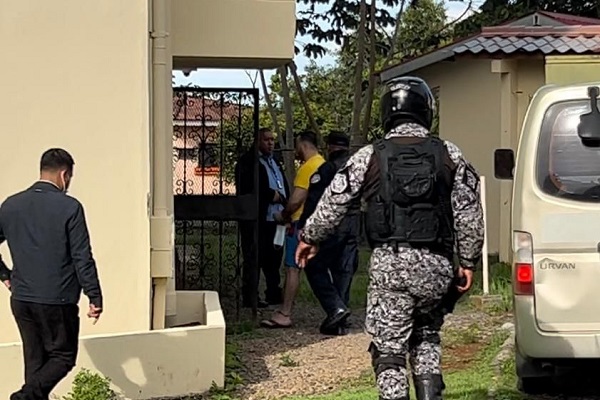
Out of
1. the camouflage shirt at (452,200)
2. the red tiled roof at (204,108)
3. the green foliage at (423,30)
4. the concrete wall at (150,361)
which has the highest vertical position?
the green foliage at (423,30)

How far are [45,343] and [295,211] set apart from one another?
4073 millimetres

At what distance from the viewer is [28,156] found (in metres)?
7.00

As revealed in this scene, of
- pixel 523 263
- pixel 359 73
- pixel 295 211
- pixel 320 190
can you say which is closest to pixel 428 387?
pixel 523 263

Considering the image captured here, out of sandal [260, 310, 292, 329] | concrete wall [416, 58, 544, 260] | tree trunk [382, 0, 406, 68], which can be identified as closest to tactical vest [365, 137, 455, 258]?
sandal [260, 310, 292, 329]

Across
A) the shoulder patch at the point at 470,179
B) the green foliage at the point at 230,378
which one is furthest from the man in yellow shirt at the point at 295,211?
the shoulder patch at the point at 470,179

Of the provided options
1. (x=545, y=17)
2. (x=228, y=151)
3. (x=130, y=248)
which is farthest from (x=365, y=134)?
(x=130, y=248)

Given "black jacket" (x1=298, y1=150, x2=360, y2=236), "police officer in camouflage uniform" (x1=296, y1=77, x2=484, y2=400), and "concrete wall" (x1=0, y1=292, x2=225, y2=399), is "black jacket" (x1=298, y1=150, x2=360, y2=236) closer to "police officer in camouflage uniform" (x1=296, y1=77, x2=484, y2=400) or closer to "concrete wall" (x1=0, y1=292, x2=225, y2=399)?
"concrete wall" (x1=0, y1=292, x2=225, y2=399)

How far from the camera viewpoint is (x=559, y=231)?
623 centimetres

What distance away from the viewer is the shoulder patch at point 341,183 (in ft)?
16.8

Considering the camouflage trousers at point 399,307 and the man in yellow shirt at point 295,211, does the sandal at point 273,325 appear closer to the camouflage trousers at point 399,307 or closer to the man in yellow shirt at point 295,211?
the man in yellow shirt at point 295,211

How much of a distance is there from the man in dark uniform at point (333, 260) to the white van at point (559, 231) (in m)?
3.08

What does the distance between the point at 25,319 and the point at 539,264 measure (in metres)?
2.87

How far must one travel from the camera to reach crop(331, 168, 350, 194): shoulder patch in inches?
201

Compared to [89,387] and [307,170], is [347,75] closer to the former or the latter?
[307,170]
